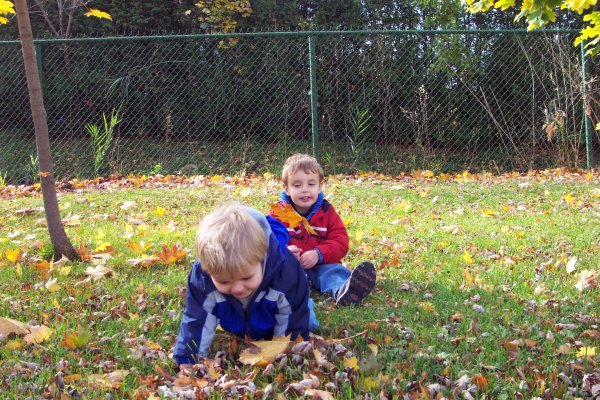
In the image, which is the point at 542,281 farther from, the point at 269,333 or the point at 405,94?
the point at 405,94

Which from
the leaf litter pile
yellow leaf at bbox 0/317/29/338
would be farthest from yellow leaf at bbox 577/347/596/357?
yellow leaf at bbox 0/317/29/338

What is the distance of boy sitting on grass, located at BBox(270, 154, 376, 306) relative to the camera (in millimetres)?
3391

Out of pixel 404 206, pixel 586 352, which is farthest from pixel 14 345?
pixel 404 206

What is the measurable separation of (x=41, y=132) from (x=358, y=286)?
2.15 metres

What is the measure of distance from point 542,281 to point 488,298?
1.59ft

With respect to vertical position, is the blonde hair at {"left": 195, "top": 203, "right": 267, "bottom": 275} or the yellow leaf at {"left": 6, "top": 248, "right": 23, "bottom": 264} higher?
the blonde hair at {"left": 195, "top": 203, "right": 267, "bottom": 275}

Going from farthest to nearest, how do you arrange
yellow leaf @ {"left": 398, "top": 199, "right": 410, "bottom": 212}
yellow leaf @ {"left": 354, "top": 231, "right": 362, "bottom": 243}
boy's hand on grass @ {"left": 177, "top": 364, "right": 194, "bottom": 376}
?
1. yellow leaf @ {"left": 398, "top": 199, "right": 410, "bottom": 212}
2. yellow leaf @ {"left": 354, "top": 231, "right": 362, "bottom": 243}
3. boy's hand on grass @ {"left": 177, "top": 364, "right": 194, "bottom": 376}

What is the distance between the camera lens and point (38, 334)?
2660 millimetres

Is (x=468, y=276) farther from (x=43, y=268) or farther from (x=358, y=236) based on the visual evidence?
(x=43, y=268)

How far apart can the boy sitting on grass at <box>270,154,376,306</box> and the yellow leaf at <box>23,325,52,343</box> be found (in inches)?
50.9

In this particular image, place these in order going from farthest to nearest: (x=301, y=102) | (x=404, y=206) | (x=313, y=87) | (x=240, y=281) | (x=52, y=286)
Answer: (x=301, y=102) → (x=313, y=87) → (x=404, y=206) → (x=52, y=286) → (x=240, y=281)

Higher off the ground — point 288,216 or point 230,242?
point 230,242

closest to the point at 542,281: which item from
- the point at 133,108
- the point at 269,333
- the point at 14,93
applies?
the point at 269,333

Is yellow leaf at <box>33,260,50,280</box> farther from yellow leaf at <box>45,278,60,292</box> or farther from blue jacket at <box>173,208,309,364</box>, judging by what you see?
blue jacket at <box>173,208,309,364</box>
